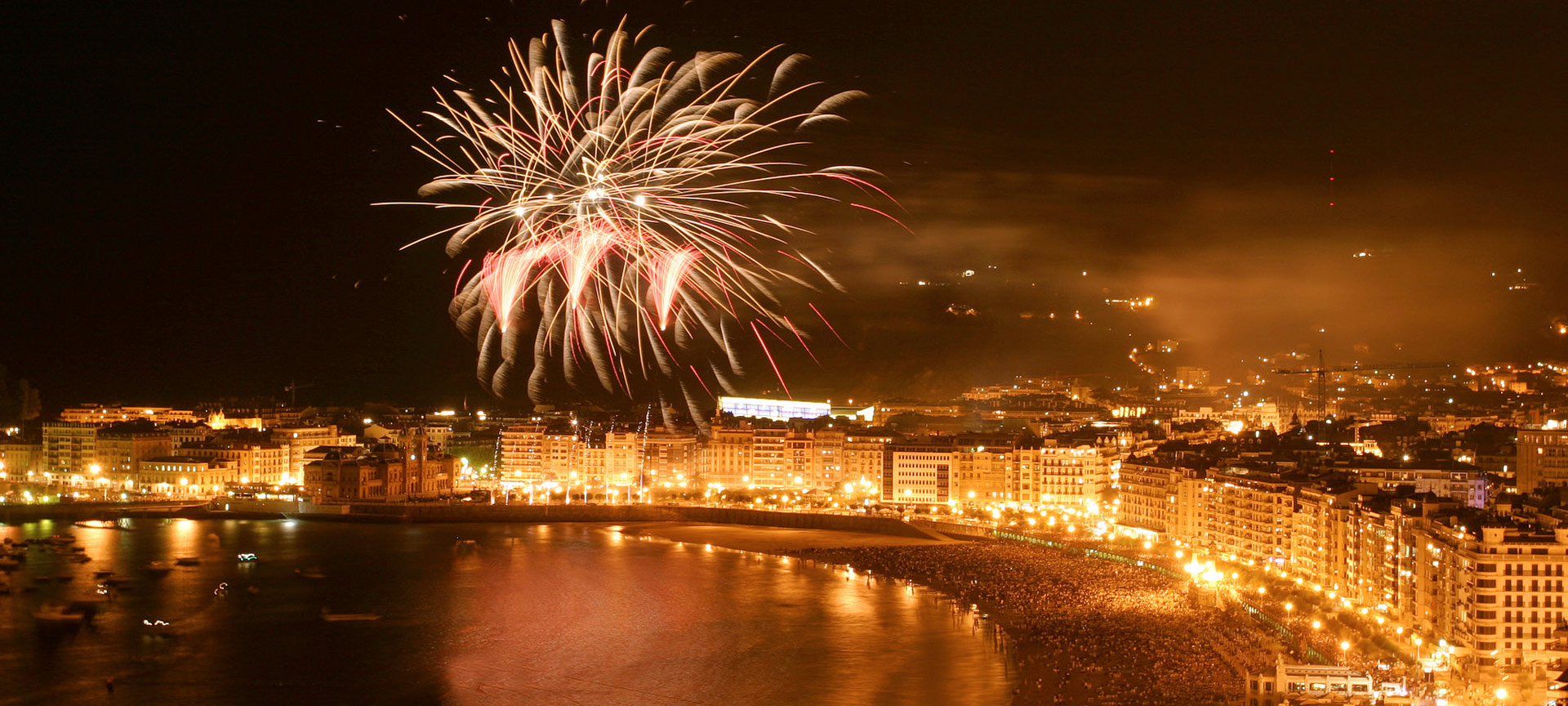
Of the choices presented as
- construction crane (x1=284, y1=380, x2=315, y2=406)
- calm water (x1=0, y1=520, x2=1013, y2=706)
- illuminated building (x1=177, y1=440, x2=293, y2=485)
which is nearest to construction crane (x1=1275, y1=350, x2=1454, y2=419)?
calm water (x1=0, y1=520, x2=1013, y2=706)

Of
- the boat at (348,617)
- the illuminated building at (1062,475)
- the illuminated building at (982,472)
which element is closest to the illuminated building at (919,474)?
the illuminated building at (982,472)

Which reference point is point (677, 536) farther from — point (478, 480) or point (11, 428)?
point (11, 428)

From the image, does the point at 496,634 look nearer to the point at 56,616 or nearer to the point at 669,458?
the point at 56,616

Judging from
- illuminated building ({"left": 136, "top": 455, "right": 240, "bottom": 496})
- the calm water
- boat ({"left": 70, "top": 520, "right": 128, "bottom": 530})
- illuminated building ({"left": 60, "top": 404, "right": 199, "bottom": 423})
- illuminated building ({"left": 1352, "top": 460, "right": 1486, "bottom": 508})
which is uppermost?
illuminated building ({"left": 60, "top": 404, "right": 199, "bottom": 423})

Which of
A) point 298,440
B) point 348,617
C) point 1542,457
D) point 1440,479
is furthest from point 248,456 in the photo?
point 1542,457

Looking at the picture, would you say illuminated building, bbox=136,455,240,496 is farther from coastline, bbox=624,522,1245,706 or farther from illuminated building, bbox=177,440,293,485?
coastline, bbox=624,522,1245,706

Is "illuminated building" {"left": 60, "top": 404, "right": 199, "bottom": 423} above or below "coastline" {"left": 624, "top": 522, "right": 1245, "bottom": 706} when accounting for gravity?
above

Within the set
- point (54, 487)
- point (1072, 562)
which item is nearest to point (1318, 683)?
point (1072, 562)
